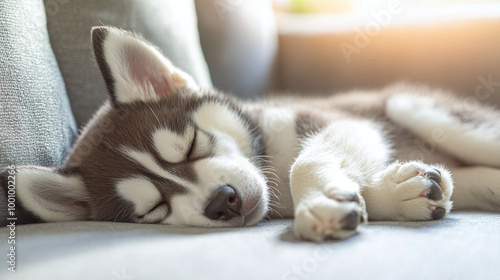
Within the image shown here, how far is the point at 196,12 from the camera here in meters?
2.89

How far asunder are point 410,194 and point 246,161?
0.66 metres

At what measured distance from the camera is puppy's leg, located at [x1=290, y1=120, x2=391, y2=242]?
1283mm

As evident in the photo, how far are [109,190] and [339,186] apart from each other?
0.92 metres

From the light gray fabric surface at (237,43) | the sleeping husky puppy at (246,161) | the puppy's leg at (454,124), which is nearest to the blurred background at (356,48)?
the light gray fabric surface at (237,43)

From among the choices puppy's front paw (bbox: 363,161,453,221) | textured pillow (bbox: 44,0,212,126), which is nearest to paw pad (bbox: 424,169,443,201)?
puppy's front paw (bbox: 363,161,453,221)

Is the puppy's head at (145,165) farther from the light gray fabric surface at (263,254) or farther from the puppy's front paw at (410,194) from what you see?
the puppy's front paw at (410,194)

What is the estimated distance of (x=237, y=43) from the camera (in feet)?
9.61

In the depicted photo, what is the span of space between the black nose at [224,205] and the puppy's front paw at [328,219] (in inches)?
12.9

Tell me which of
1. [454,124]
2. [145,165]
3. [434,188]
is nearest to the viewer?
[434,188]

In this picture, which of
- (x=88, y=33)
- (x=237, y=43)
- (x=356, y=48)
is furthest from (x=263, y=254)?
(x=356, y=48)

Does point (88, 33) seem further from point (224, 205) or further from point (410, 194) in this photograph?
point (410, 194)

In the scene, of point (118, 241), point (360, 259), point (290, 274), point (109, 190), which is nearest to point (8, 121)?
point (109, 190)

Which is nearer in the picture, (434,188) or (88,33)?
(434,188)

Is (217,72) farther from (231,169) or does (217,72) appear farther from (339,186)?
(339,186)
